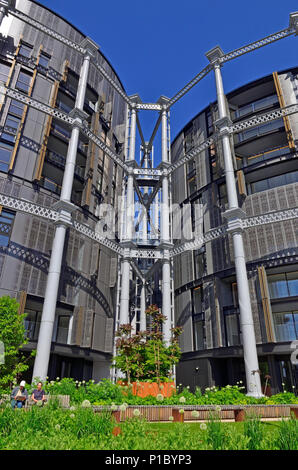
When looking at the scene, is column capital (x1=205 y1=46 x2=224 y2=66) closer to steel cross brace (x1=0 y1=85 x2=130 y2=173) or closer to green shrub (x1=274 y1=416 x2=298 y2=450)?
steel cross brace (x1=0 y1=85 x2=130 y2=173)

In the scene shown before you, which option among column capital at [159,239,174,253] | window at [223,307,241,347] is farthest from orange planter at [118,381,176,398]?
column capital at [159,239,174,253]

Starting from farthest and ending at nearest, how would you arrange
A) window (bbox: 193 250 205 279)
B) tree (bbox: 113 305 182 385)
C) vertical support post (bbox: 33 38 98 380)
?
1. window (bbox: 193 250 205 279)
2. vertical support post (bbox: 33 38 98 380)
3. tree (bbox: 113 305 182 385)

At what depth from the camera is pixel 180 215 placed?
35.0m

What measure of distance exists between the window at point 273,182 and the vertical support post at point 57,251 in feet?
56.4

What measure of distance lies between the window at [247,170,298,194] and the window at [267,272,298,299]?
27.7ft

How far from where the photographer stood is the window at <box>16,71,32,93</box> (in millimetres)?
29381

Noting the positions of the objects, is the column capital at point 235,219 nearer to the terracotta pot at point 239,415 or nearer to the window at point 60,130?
the terracotta pot at point 239,415

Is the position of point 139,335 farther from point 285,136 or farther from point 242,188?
point 285,136

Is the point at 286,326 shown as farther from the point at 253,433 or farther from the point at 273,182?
the point at 253,433

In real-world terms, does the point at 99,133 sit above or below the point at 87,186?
above

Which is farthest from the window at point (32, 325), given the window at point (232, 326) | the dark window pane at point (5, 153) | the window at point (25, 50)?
the window at point (25, 50)

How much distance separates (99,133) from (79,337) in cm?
2157

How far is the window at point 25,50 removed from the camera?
30583mm
